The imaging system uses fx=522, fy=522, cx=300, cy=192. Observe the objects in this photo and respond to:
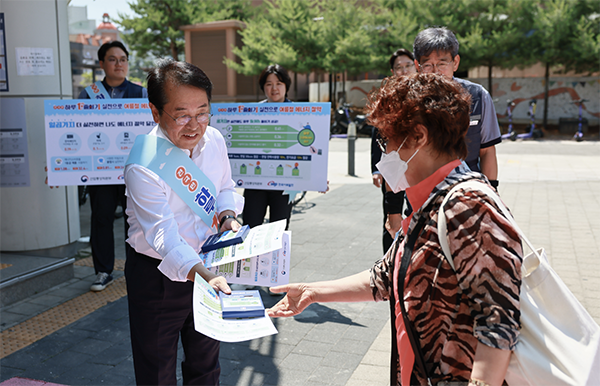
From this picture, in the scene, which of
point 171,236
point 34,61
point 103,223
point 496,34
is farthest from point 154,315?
point 496,34

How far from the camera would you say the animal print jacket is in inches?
52.2

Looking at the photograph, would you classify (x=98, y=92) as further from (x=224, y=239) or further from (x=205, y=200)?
(x=224, y=239)

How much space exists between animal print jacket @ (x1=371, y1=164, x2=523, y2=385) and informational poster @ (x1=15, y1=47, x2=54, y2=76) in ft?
16.9

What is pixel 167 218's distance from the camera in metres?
2.13

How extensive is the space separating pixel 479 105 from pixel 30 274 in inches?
158

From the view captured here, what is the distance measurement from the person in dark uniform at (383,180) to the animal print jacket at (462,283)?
72.5 inches

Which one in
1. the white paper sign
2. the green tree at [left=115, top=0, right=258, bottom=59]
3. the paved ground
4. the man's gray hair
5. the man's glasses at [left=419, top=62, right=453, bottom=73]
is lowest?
the paved ground

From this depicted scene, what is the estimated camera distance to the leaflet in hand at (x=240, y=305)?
1810 mm

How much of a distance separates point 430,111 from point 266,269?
1.03 m

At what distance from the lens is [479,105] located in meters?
3.43

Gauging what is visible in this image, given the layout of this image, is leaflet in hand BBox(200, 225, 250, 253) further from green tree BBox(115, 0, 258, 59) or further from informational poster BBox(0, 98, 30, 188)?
green tree BBox(115, 0, 258, 59)

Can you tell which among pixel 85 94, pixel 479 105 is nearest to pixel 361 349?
pixel 479 105

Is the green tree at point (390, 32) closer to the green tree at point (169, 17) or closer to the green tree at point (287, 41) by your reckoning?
the green tree at point (287, 41)

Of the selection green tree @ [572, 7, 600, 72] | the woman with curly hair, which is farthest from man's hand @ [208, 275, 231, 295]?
green tree @ [572, 7, 600, 72]
